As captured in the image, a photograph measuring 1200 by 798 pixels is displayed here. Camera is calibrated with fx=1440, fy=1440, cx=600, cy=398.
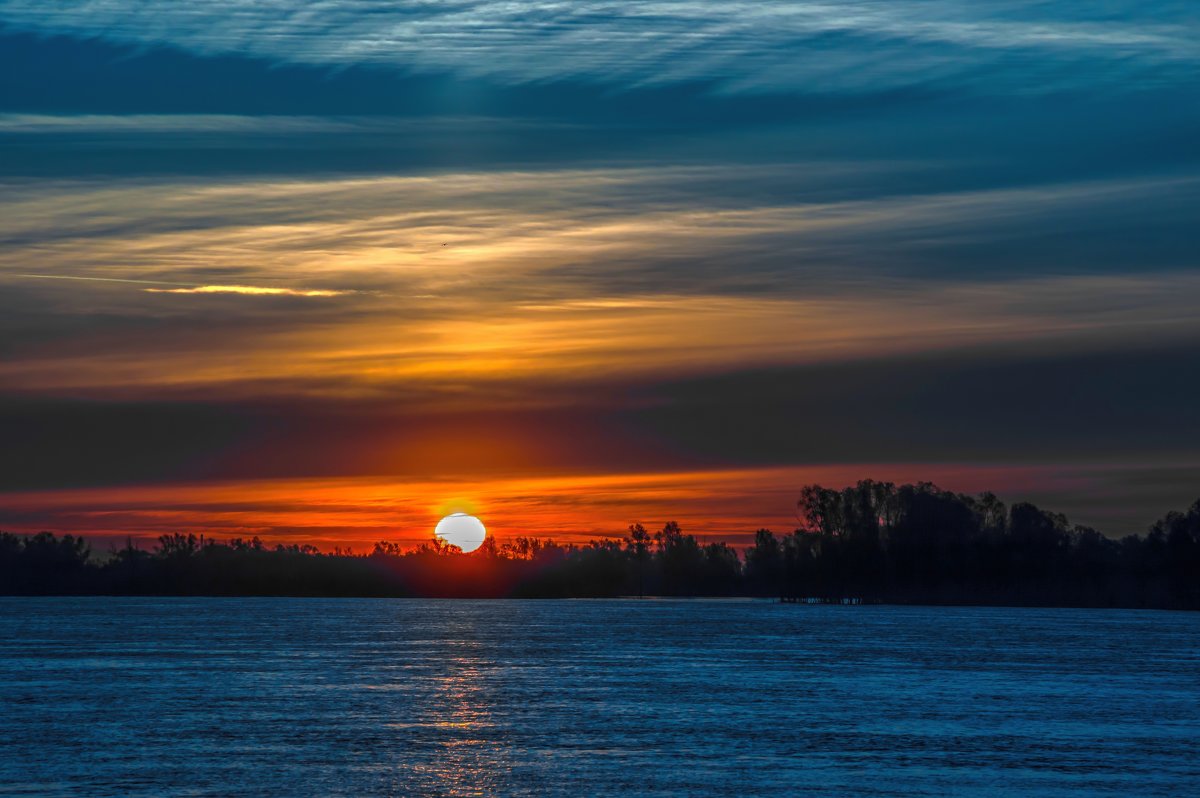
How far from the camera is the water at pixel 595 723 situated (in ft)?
164

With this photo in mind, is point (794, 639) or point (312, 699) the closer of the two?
point (312, 699)

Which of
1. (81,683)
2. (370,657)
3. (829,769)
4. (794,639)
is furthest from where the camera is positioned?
(794,639)

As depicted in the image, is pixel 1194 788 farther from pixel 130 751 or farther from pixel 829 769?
pixel 130 751

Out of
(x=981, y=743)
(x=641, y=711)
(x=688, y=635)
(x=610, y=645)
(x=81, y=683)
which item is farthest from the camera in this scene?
(x=688, y=635)

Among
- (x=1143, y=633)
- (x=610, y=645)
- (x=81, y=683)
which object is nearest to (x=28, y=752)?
(x=81, y=683)

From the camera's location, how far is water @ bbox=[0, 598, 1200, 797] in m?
50.0

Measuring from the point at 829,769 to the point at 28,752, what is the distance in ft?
102

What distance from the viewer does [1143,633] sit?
186 meters

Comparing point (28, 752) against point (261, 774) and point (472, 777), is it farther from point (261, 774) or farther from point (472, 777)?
point (472, 777)

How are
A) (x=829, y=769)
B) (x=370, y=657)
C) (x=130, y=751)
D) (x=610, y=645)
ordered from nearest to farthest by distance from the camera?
1. (x=829, y=769)
2. (x=130, y=751)
3. (x=370, y=657)
4. (x=610, y=645)

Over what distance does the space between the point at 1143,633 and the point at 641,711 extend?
13072cm

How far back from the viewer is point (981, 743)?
203ft

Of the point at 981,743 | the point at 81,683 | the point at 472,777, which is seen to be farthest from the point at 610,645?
the point at 472,777

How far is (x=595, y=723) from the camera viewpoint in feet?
224
